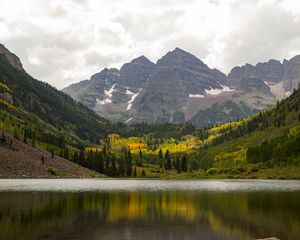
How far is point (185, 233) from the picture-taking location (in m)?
46.8

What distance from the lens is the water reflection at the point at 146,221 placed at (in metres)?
45.8

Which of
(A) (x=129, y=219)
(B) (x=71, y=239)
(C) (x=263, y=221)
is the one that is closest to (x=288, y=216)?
(C) (x=263, y=221)

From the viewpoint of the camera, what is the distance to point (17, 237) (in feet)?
141

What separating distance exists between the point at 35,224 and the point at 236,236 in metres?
25.0

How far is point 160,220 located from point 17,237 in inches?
817

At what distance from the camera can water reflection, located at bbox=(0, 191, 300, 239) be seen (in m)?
45.8

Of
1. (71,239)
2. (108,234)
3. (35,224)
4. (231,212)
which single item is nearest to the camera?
(71,239)

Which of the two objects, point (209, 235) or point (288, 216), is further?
point (288, 216)

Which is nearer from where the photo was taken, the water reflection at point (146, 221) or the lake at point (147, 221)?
the lake at point (147, 221)

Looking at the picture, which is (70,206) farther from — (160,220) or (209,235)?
(209,235)

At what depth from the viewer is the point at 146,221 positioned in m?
55.9

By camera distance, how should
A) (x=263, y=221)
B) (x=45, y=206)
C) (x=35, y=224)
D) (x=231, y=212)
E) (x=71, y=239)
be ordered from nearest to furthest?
(x=71, y=239)
(x=35, y=224)
(x=263, y=221)
(x=231, y=212)
(x=45, y=206)

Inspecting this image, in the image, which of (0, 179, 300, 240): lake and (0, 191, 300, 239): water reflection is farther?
(0, 191, 300, 239): water reflection

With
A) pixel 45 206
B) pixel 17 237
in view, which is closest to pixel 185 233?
pixel 17 237
